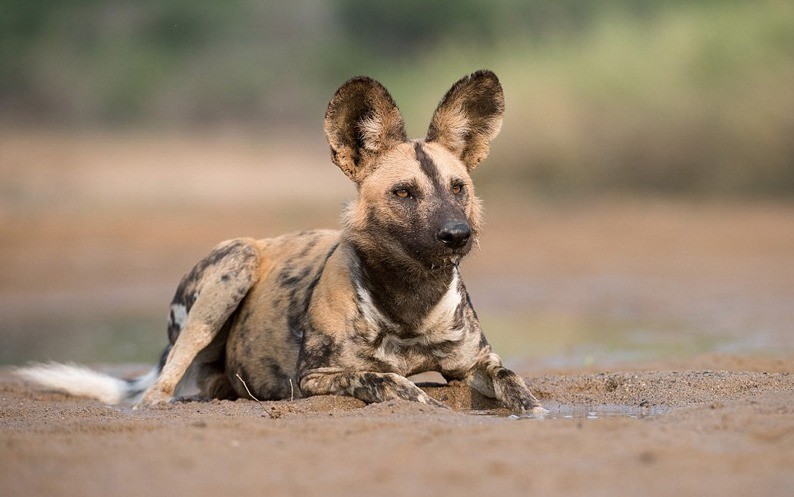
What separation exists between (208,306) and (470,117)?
1.83 meters

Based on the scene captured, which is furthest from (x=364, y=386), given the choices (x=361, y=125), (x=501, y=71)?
(x=501, y=71)

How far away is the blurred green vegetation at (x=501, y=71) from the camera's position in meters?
18.7

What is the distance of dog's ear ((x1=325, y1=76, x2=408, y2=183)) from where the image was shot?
603cm

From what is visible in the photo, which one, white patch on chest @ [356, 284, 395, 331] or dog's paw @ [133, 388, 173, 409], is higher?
white patch on chest @ [356, 284, 395, 331]

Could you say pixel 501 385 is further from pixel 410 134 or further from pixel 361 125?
pixel 410 134

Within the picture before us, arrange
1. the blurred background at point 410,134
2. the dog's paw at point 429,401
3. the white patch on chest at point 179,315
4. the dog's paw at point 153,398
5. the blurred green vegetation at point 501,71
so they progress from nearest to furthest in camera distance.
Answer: the dog's paw at point 429,401, the dog's paw at point 153,398, the white patch on chest at point 179,315, the blurred background at point 410,134, the blurred green vegetation at point 501,71

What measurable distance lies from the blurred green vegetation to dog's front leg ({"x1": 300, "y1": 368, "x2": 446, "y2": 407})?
1298 cm

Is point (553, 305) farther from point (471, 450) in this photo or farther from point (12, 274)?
point (471, 450)

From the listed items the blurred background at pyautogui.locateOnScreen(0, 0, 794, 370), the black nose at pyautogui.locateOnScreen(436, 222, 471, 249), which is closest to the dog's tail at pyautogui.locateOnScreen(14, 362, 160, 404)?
the black nose at pyautogui.locateOnScreen(436, 222, 471, 249)

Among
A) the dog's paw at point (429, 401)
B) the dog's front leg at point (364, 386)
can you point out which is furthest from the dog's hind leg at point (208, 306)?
the dog's paw at point (429, 401)

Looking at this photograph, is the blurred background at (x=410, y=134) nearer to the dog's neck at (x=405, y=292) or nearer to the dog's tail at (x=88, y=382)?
the dog's tail at (x=88, y=382)

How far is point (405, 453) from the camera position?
393cm

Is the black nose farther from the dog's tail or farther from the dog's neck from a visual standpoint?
the dog's tail

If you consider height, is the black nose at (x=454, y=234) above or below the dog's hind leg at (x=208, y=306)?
above
